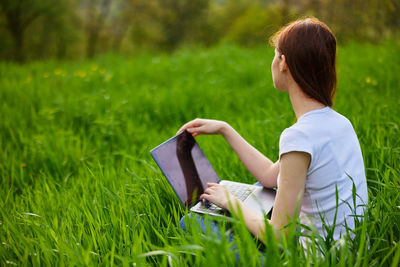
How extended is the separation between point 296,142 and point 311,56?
1.19 feet

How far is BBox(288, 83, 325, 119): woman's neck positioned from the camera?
1.33 metres

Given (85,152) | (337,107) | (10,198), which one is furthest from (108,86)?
(337,107)

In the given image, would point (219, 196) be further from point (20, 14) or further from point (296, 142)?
point (20, 14)

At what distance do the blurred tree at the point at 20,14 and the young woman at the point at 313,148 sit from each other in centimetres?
1431

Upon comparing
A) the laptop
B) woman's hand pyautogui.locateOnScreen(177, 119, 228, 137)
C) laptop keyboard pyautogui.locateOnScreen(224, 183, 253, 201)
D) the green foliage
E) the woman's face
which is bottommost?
laptop keyboard pyautogui.locateOnScreen(224, 183, 253, 201)

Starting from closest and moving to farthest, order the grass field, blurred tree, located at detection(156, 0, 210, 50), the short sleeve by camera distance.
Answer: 1. the short sleeve
2. the grass field
3. blurred tree, located at detection(156, 0, 210, 50)

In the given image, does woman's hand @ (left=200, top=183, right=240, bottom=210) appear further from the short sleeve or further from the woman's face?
the woman's face

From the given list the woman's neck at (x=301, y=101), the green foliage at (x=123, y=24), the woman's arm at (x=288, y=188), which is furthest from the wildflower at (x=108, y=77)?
the green foliage at (x=123, y=24)

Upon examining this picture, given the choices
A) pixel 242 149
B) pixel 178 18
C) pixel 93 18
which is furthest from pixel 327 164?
pixel 93 18

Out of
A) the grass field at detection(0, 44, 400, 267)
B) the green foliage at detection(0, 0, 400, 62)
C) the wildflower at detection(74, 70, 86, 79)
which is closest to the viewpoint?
the grass field at detection(0, 44, 400, 267)

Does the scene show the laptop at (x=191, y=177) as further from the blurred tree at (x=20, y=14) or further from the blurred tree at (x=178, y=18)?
the blurred tree at (x=178, y=18)

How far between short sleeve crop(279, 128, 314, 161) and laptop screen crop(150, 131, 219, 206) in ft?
1.97

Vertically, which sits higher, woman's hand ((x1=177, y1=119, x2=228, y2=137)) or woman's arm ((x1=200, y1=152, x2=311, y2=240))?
woman's hand ((x1=177, y1=119, x2=228, y2=137))

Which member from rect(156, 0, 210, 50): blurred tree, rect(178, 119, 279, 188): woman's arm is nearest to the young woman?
rect(178, 119, 279, 188): woman's arm
